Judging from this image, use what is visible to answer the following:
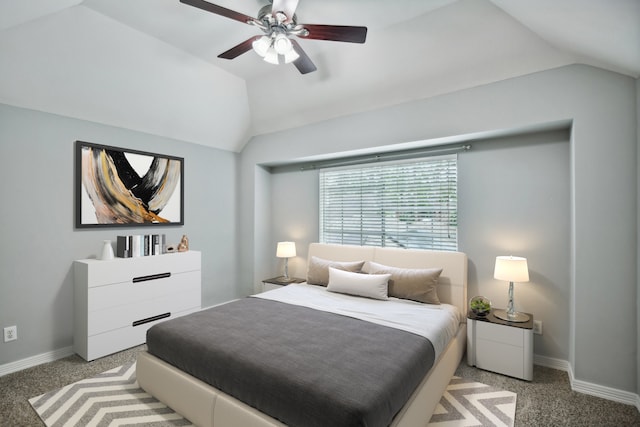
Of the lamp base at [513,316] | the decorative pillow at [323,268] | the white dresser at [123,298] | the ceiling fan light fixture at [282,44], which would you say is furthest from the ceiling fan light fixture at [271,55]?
the lamp base at [513,316]

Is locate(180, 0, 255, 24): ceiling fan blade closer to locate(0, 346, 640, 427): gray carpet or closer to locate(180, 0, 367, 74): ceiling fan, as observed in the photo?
locate(180, 0, 367, 74): ceiling fan

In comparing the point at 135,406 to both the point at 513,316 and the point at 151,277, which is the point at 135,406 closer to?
the point at 151,277

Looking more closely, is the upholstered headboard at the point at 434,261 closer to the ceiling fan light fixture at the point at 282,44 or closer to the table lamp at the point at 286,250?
the table lamp at the point at 286,250

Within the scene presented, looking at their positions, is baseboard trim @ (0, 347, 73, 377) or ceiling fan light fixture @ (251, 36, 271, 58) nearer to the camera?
ceiling fan light fixture @ (251, 36, 271, 58)

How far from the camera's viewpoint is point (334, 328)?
7.29ft

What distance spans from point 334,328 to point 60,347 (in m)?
2.68

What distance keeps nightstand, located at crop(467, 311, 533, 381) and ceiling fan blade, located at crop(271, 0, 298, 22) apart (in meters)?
2.78

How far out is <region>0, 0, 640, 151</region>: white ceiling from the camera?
80.0 inches

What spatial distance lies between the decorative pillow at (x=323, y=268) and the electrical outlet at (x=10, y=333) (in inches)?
106

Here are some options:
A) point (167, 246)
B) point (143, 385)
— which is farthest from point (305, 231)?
point (143, 385)

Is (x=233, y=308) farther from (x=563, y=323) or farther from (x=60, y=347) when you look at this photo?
(x=563, y=323)

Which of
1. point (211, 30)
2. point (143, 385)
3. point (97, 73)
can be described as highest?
point (211, 30)

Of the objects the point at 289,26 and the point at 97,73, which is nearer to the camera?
the point at 289,26

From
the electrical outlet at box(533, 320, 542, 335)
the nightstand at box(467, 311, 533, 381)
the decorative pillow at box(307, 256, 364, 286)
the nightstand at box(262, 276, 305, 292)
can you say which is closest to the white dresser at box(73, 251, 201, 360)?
the nightstand at box(262, 276, 305, 292)
